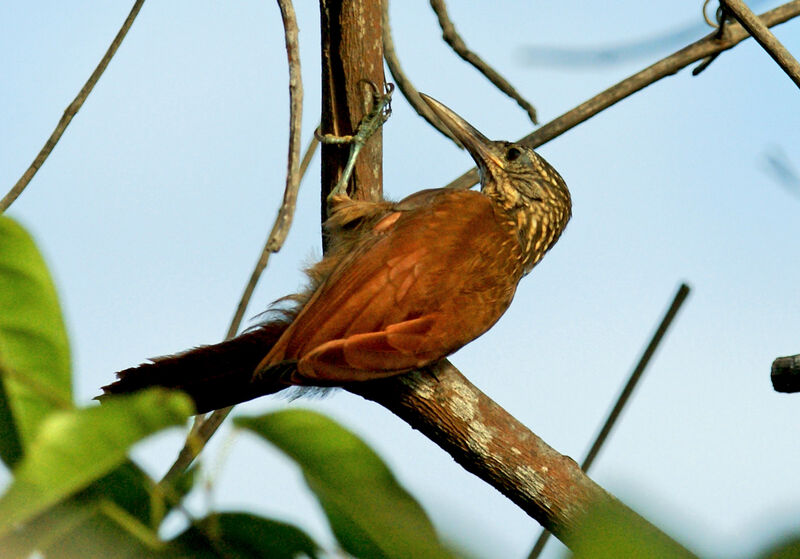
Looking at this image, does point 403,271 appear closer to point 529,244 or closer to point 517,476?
point 517,476

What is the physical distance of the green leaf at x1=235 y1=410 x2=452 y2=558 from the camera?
2.00 feet

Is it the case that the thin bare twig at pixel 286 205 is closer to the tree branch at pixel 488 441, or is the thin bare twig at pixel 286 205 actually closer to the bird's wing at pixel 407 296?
the bird's wing at pixel 407 296

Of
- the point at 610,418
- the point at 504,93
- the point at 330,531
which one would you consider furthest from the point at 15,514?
the point at 504,93

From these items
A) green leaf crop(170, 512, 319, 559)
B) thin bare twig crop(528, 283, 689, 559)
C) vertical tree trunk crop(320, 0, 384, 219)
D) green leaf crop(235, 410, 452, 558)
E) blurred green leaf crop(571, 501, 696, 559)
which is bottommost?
green leaf crop(170, 512, 319, 559)

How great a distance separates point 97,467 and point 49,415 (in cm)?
6

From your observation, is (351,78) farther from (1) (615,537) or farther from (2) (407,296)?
(1) (615,537)

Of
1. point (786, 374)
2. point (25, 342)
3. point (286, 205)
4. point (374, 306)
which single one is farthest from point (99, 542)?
point (374, 306)

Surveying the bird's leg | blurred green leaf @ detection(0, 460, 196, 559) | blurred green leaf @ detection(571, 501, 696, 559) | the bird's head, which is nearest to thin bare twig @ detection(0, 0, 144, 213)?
the bird's leg

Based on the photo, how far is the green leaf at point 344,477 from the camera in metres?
0.61

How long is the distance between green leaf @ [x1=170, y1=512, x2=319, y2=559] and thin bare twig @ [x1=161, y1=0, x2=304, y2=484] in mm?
50

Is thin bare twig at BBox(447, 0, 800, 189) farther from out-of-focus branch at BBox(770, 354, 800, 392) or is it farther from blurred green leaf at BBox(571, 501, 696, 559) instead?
blurred green leaf at BBox(571, 501, 696, 559)

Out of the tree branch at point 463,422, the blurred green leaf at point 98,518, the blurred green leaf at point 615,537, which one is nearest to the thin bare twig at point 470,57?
the tree branch at point 463,422

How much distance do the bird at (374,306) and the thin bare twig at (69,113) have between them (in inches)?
20.2

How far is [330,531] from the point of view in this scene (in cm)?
63
